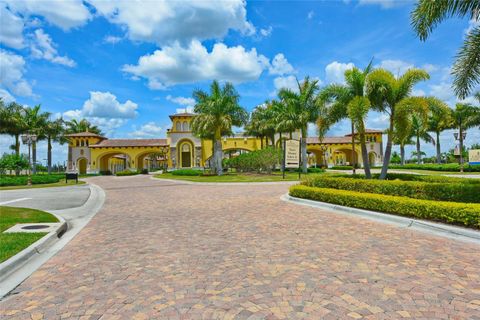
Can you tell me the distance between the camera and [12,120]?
141 ft

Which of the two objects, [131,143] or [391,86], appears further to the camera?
[131,143]

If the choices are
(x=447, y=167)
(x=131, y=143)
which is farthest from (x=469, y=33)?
(x=131, y=143)

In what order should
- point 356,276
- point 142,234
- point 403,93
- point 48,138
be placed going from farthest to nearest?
point 48,138 → point 403,93 → point 142,234 → point 356,276

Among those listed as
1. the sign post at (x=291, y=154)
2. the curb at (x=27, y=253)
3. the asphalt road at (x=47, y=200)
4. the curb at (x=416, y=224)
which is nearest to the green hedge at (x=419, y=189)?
the curb at (x=416, y=224)

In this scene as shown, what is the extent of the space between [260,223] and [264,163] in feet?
83.7

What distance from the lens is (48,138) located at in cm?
5353

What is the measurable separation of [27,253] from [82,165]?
190 ft

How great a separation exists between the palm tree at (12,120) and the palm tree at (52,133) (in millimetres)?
5782

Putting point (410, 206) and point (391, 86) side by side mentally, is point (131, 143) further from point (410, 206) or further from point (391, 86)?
point (410, 206)

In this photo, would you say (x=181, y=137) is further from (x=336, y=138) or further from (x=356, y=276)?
(x=356, y=276)

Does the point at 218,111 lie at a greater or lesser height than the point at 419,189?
greater

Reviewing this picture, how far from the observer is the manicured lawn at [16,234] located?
6.00m

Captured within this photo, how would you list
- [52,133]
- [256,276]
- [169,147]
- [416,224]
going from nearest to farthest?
1. [256,276]
2. [416,224]
3. [52,133]
4. [169,147]

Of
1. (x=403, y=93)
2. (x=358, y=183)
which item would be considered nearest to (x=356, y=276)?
(x=358, y=183)
